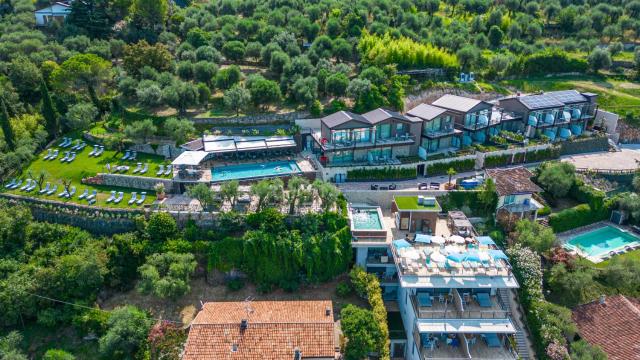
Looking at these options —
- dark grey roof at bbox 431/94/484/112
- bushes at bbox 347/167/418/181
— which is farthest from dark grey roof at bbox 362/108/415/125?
dark grey roof at bbox 431/94/484/112

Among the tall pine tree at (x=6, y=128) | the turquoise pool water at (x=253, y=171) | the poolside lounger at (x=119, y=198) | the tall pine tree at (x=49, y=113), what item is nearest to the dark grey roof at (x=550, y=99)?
the turquoise pool water at (x=253, y=171)

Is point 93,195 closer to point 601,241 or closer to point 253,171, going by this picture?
point 253,171

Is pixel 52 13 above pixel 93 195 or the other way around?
above

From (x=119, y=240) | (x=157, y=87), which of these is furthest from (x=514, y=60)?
(x=119, y=240)

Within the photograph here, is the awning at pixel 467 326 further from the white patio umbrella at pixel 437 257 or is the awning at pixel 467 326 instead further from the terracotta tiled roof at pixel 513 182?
the terracotta tiled roof at pixel 513 182

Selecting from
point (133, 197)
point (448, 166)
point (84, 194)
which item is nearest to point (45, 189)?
point (84, 194)
